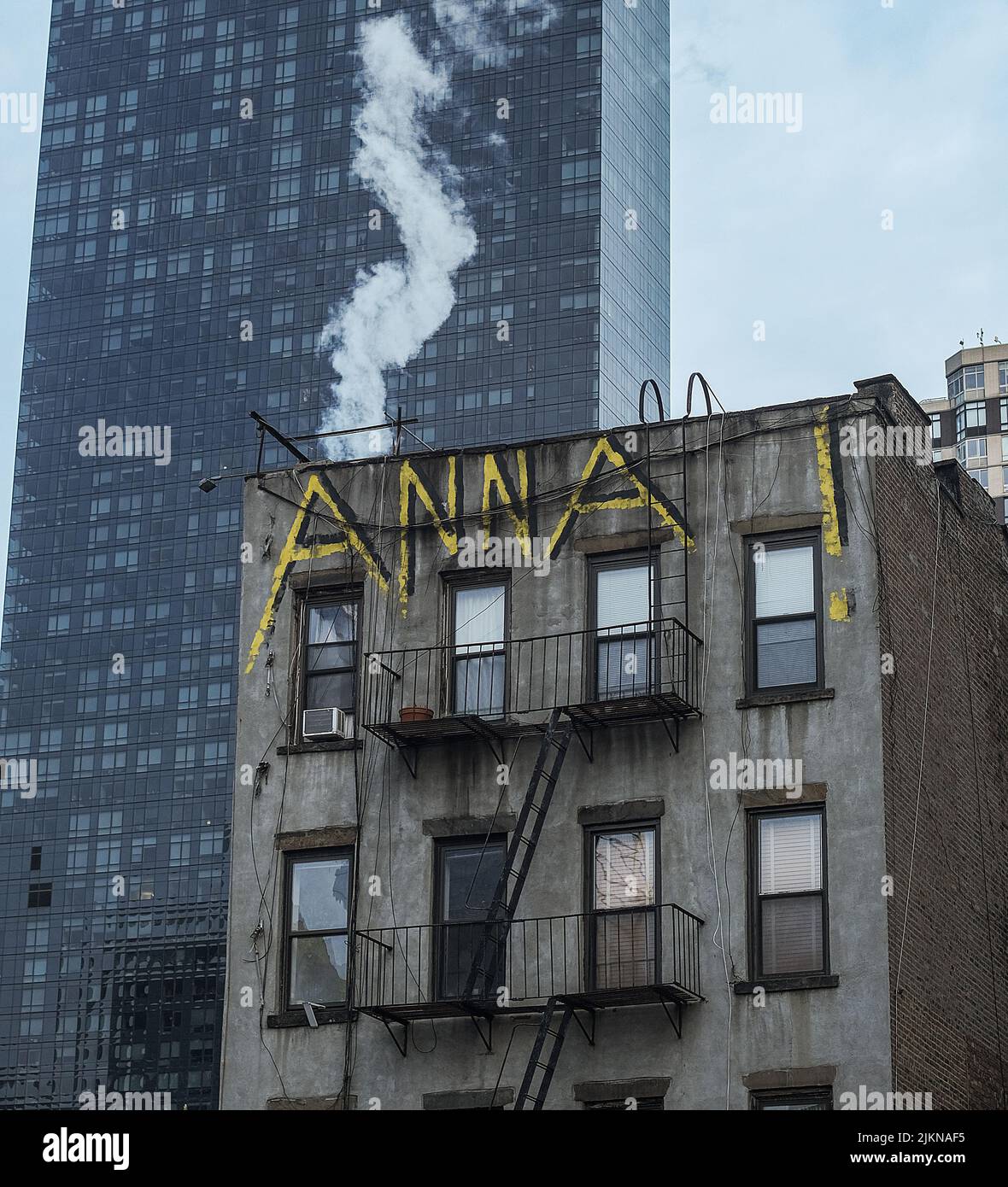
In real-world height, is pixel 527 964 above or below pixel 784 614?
below

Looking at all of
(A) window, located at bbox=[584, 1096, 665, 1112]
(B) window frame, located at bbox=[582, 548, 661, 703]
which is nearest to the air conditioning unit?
(B) window frame, located at bbox=[582, 548, 661, 703]

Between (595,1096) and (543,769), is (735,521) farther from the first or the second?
(595,1096)

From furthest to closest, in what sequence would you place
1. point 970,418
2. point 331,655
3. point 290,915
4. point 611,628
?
point 970,418
point 331,655
point 290,915
point 611,628

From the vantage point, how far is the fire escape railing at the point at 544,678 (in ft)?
94.4

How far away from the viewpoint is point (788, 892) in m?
Answer: 27.5

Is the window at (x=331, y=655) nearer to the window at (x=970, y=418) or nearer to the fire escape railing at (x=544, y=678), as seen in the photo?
the fire escape railing at (x=544, y=678)

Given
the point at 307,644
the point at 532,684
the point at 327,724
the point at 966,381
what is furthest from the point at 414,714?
the point at 966,381

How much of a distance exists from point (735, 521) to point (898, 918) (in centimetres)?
593

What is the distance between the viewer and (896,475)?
29.9 metres

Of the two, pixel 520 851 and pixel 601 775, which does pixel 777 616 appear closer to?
pixel 601 775

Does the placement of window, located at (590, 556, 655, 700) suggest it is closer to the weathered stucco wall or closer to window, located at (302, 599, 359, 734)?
the weathered stucco wall

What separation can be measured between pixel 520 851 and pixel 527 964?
1569 millimetres

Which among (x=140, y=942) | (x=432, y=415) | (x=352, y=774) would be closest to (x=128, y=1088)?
(x=140, y=942)

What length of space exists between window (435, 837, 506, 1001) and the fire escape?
0.11ft
